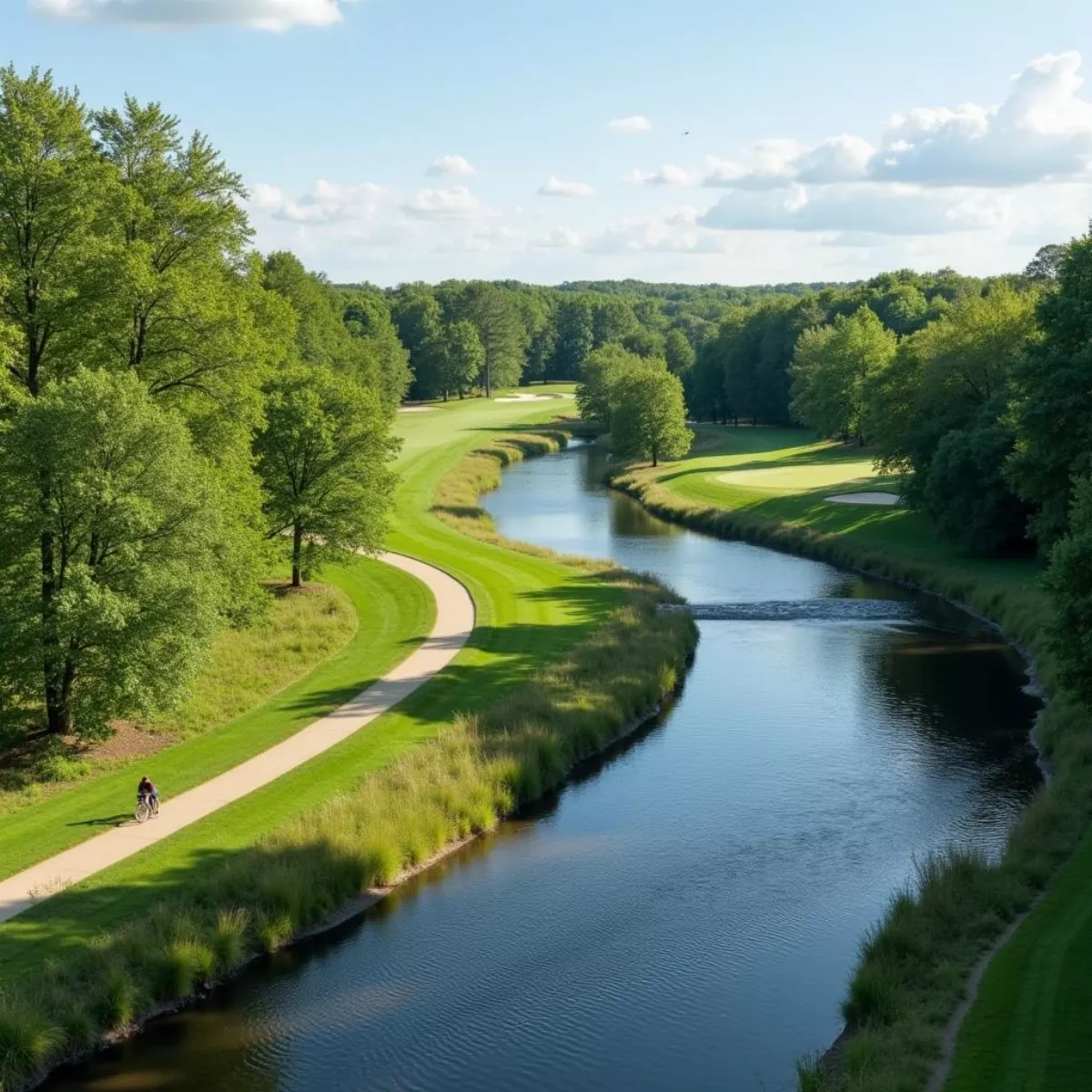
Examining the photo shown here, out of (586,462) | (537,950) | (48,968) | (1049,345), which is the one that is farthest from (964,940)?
(586,462)

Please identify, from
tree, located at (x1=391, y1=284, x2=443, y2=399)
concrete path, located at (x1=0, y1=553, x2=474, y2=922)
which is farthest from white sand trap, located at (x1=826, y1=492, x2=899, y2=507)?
tree, located at (x1=391, y1=284, x2=443, y2=399)

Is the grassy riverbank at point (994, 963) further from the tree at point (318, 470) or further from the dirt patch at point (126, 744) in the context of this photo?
the tree at point (318, 470)

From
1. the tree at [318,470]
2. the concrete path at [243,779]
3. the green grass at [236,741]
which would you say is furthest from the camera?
the tree at [318,470]

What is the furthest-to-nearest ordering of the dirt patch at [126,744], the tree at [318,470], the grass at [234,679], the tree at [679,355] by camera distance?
1. the tree at [679,355]
2. the tree at [318,470]
3. the dirt patch at [126,744]
4. the grass at [234,679]

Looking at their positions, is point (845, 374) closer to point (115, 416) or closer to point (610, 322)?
point (115, 416)

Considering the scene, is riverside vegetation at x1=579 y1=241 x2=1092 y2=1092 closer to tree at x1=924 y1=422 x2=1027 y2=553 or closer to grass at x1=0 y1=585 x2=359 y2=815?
tree at x1=924 y1=422 x2=1027 y2=553

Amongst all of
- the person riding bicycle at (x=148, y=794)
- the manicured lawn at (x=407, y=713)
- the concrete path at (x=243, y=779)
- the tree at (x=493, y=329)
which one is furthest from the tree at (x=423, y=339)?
the person riding bicycle at (x=148, y=794)
